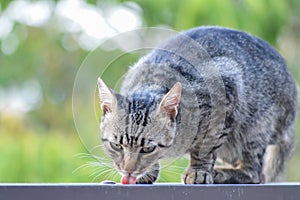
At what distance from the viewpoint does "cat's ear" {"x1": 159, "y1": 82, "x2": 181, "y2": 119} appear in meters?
1.47

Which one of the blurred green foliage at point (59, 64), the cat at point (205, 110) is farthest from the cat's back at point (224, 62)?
the blurred green foliage at point (59, 64)

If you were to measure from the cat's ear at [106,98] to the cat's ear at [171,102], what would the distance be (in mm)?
102

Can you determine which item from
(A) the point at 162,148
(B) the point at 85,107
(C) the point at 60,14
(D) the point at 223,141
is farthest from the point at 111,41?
(C) the point at 60,14

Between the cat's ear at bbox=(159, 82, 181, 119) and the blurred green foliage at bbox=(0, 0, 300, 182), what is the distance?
958 millimetres

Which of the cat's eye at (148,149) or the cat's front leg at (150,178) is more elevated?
the cat's eye at (148,149)

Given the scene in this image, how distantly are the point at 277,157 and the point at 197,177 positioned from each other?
384 millimetres

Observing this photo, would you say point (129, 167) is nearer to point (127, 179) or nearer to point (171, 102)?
point (127, 179)

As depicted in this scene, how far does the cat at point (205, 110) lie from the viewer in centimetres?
149

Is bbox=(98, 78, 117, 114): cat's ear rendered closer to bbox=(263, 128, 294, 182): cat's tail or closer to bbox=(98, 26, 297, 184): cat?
bbox=(98, 26, 297, 184): cat

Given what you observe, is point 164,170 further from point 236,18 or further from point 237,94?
point 236,18

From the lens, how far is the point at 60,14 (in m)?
3.51

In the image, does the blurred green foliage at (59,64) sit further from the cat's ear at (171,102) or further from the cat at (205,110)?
the cat's ear at (171,102)

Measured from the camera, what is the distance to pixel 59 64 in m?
3.80

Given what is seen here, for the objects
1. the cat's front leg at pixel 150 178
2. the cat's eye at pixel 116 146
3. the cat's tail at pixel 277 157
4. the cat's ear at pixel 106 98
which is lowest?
the cat's front leg at pixel 150 178
